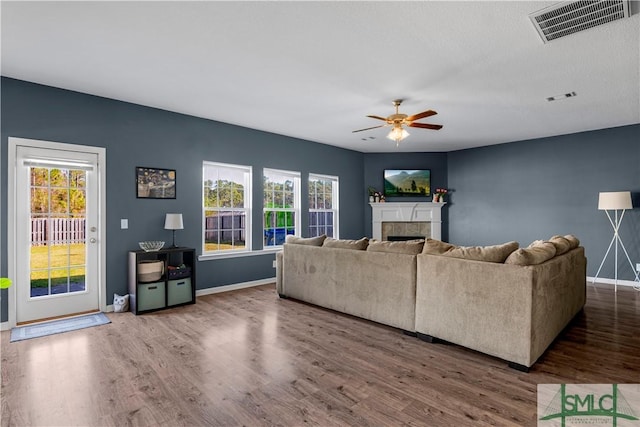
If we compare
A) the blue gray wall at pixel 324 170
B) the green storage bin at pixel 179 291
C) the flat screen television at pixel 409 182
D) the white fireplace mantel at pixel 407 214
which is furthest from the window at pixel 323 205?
the green storage bin at pixel 179 291

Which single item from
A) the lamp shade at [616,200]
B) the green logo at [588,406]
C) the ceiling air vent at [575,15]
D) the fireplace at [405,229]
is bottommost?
the green logo at [588,406]

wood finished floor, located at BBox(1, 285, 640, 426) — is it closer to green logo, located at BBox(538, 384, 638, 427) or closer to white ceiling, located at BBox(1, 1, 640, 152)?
green logo, located at BBox(538, 384, 638, 427)

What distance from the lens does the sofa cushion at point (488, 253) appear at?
2807 mm

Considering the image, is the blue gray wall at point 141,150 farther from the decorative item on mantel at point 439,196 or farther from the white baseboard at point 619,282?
the white baseboard at point 619,282

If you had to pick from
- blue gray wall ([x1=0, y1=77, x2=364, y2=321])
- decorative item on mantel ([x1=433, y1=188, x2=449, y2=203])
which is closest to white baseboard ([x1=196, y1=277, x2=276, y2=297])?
blue gray wall ([x1=0, y1=77, x2=364, y2=321])

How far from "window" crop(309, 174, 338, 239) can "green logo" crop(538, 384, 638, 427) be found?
200 inches

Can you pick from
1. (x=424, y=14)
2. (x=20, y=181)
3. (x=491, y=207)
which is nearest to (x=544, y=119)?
(x=491, y=207)

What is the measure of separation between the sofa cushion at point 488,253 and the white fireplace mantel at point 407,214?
4.86 m

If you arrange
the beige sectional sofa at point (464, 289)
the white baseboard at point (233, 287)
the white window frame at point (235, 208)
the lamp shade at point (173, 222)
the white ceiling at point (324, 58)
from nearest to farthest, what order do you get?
the white ceiling at point (324, 58)
the beige sectional sofa at point (464, 289)
the lamp shade at point (173, 222)
the white baseboard at point (233, 287)
the white window frame at point (235, 208)

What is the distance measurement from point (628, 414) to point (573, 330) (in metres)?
1.64

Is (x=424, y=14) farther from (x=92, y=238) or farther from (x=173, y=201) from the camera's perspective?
(x=92, y=238)

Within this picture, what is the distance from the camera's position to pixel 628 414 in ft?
6.66

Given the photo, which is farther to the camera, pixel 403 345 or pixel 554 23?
pixel 403 345

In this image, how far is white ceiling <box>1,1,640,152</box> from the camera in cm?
248
